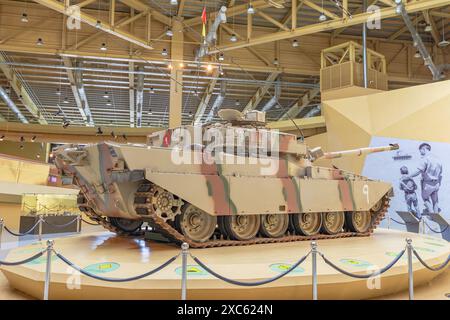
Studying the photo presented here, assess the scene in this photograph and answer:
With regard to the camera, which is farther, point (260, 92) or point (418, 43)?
point (260, 92)

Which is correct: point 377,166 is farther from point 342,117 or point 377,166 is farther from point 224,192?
point 224,192

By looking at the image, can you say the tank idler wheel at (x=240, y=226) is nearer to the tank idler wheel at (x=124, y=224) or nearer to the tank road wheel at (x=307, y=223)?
the tank road wheel at (x=307, y=223)

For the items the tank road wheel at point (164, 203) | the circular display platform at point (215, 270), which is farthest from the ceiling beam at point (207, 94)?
the circular display platform at point (215, 270)

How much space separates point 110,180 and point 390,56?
19.4 meters

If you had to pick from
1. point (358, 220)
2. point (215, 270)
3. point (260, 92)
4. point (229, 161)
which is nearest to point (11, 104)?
point (260, 92)

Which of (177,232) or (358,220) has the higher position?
(177,232)

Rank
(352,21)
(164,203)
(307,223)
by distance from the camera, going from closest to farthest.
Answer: (164,203) < (307,223) < (352,21)

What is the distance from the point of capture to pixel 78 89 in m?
24.6

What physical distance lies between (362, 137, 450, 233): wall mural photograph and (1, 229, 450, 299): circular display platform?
23.5ft

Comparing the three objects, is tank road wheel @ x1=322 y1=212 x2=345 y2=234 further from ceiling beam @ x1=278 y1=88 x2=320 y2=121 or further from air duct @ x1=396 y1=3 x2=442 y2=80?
ceiling beam @ x1=278 y1=88 x2=320 y2=121

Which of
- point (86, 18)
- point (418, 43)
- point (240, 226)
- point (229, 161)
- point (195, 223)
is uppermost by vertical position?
point (418, 43)

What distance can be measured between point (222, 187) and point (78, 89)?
18.1 meters

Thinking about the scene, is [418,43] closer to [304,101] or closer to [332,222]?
[304,101]

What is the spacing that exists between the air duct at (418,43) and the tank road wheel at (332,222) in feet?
25.0
